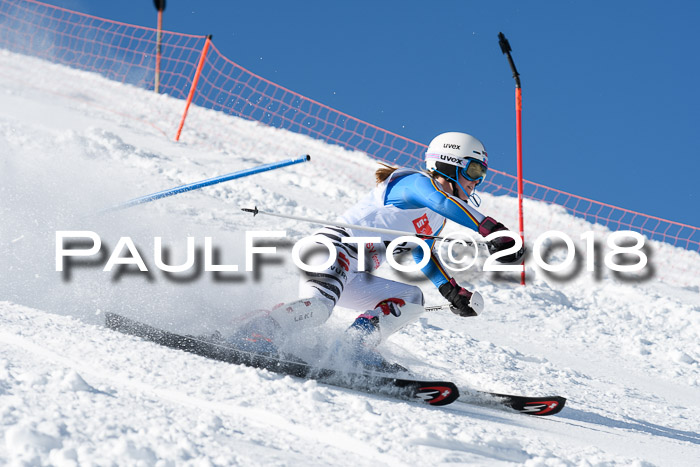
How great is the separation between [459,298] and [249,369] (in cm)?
123

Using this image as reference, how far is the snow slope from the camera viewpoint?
2572 millimetres

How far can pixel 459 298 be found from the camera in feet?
13.1

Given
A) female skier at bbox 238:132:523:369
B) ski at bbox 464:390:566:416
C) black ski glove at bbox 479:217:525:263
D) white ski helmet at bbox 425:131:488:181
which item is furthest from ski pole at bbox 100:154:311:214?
ski at bbox 464:390:566:416

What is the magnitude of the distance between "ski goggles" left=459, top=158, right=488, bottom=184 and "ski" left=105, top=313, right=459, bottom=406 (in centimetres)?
112

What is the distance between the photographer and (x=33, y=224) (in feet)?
17.0

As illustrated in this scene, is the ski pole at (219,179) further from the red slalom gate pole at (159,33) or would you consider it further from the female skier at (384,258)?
the red slalom gate pole at (159,33)

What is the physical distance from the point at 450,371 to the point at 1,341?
8.67ft

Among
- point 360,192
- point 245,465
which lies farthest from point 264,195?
point 245,465

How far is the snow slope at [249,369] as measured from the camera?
2.57m

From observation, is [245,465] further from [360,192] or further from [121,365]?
[360,192]

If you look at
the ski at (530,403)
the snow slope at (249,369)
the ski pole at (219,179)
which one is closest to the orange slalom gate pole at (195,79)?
the snow slope at (249,369)

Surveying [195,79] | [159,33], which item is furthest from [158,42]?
[195,79]

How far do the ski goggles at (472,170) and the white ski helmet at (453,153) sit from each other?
0.01 meters

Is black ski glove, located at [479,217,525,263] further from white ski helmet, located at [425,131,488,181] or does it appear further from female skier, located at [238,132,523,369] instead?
white ski helmet, located at [425,131,488,181]
